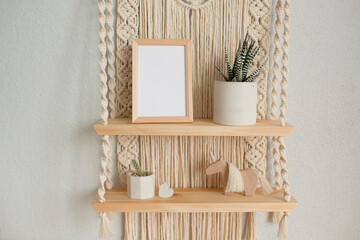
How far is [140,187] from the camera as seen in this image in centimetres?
71

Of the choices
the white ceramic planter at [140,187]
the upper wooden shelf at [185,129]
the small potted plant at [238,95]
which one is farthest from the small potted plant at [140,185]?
the small potted plant at [238,95]

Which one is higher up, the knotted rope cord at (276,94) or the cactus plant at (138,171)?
the knotted rope cord at (276,94)

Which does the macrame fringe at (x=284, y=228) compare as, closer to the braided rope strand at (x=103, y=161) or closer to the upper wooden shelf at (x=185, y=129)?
the upper wooden shelf at (x=185, y=129)

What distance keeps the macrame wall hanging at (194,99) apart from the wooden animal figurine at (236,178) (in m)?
0.05

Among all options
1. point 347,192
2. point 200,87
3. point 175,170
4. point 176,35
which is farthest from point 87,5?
point 347,192

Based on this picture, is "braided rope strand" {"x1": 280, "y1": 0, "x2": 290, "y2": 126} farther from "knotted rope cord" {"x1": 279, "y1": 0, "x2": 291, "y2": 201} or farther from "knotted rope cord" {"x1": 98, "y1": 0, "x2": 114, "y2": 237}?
"knotted rope cord" {"x1": 98, "y1": 0, "x2": 114, "y2": 237}

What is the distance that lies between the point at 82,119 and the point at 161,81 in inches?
9.7

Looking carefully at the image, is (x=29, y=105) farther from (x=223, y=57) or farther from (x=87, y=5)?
(x=223, y=57)

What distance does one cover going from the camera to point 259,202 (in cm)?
70

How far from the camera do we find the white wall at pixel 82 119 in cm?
76

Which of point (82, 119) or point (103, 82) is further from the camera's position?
point (82, 119)

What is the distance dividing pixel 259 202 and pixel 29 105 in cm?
64

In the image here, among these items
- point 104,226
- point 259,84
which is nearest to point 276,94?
point 259,84

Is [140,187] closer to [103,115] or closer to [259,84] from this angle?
[103,115]
